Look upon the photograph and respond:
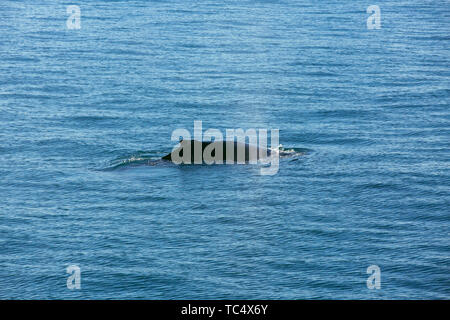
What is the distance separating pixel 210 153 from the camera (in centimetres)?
3700

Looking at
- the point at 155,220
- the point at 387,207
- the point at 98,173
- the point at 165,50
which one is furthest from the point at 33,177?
the point at 165,50

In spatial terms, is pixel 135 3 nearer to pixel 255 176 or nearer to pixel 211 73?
pixel 211 73

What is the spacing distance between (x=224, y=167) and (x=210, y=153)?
0.99m

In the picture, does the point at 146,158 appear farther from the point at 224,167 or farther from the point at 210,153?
the point at 224,167

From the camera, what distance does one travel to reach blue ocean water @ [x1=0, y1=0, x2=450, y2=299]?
26.9 m

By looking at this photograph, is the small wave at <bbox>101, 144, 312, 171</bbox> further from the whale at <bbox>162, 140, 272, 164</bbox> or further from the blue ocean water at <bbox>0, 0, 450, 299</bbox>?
the whale at <bbox>162, 140, 272, 164</bbox>

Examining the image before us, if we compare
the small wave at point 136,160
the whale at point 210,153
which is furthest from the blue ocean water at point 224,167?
the whale at point 210,153

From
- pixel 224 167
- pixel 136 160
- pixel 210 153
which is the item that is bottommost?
pixel 224 167

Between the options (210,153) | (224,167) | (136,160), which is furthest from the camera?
(136,160)

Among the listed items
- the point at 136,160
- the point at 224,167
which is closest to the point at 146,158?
the point at 136,160

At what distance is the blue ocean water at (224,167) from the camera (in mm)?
26906

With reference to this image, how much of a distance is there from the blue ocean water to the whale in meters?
0.73

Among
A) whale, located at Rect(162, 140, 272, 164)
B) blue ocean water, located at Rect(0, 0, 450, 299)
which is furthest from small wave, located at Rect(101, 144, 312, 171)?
whale, located at Rect(162, 140, 272, 164)

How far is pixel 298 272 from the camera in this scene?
26625 millimetres
